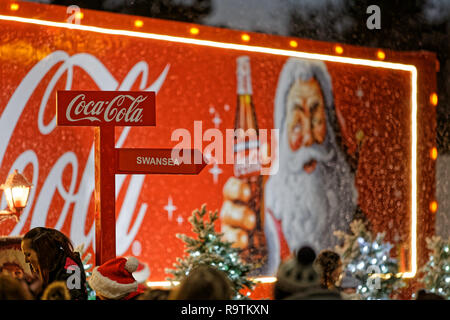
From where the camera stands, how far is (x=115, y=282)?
5043 mm

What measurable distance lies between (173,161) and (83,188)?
2.43 meters

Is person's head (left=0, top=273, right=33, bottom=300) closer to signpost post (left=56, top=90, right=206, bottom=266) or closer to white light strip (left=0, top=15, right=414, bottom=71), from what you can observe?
signpost post (left=56, top=90, right=206, bottom=266)

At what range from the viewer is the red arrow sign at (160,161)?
19.2 ft

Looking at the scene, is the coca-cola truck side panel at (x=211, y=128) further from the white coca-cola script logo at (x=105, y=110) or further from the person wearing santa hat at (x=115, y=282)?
the person wearing santa hat at (x=115, y=282)

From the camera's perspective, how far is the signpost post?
5805 mm

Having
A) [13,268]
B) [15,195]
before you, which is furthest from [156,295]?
[15,195]

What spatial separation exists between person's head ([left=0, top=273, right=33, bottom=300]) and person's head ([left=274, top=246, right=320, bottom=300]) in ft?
5.86

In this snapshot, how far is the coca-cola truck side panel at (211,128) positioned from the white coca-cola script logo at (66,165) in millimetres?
11

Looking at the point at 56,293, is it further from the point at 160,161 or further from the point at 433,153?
the point at 433,153

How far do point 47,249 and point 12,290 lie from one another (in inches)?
62.0

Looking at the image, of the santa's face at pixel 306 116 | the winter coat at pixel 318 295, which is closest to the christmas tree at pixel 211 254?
the santa's face at pixel 306 116
